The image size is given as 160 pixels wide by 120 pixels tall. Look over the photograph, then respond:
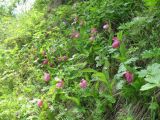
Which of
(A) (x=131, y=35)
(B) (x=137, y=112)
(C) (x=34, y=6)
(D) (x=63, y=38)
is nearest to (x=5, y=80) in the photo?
(D) (x=63, y=38)

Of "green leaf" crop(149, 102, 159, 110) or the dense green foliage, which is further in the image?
the dense green foliage

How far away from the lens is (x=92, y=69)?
8.85 ft

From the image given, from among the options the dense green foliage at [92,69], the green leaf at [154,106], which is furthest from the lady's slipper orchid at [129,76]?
the green leaf at [154,106]

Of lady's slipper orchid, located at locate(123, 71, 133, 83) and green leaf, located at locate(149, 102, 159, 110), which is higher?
lady's slipper orchid, located at locate(123, 71, 133, 83)

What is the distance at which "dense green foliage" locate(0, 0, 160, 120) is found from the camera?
225 cm

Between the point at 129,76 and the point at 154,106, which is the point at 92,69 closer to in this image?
the point at 129,76

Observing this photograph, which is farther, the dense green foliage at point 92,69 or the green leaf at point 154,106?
the dense green foliage at point 92,69

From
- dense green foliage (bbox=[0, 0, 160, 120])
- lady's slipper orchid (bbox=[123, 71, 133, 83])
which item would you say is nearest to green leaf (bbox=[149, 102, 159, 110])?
dense green foliage (bbox=[0, 0, 160, 120])

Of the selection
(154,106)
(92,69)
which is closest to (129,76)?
(154,106)

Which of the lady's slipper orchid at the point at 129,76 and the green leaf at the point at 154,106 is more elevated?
the lady's slipper orchid at the point at 129,76

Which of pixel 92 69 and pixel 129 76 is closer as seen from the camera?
pixel 129 76

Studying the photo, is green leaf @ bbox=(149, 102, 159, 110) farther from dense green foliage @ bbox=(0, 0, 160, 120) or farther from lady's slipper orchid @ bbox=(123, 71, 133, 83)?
lady's slipper orchid @ bbox=(123, 71, 133, 83)

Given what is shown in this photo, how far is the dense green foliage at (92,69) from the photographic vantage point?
88.5 inches

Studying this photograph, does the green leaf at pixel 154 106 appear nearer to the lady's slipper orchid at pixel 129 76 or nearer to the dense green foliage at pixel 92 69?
the dense green foliage at pixel 92 69
